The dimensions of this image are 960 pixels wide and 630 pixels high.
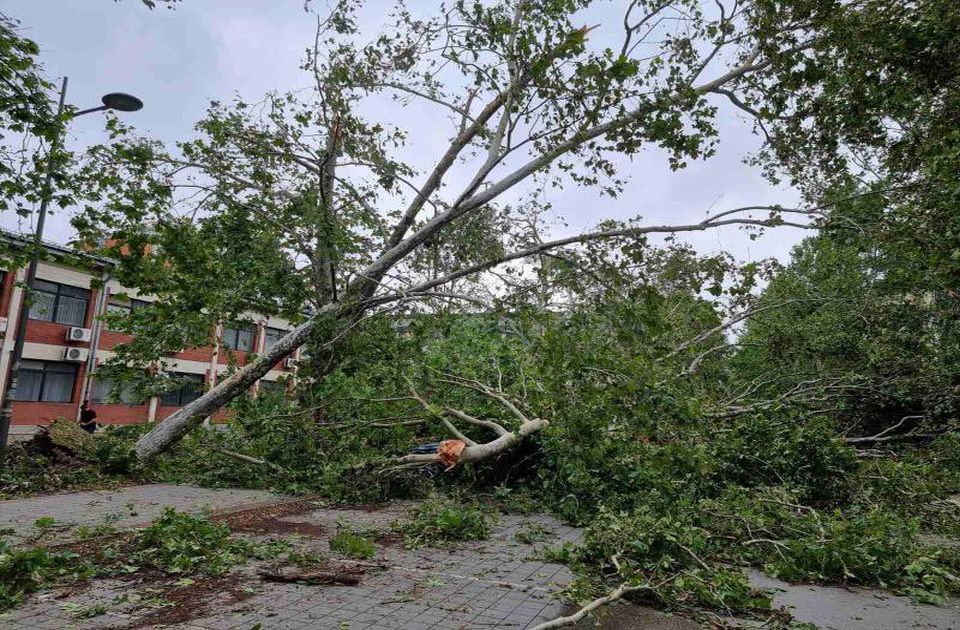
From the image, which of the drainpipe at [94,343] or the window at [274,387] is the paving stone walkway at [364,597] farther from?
the drainpipe at [94,343]

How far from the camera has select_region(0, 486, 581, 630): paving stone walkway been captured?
13.8 feet

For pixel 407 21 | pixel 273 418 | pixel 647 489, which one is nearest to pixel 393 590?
pixel 647 489

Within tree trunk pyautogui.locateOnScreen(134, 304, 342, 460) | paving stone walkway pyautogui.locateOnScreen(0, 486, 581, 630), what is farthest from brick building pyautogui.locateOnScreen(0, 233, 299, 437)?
paving stone walkway pyautogui.locateOnScreen(0, 486, 581, 630)

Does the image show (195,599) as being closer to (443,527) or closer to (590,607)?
(590,607)

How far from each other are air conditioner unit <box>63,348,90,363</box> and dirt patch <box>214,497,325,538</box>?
18798 mm

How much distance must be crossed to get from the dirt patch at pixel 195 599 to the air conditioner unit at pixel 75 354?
22.3 meters

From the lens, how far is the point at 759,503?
25.8 ft

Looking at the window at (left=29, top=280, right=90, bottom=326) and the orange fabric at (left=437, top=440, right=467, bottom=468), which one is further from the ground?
the window at (left=29, top=280, right=90, bottom=326)

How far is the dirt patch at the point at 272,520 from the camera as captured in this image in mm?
7270

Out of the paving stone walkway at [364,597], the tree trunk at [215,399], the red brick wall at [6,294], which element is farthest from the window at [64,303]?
the paving stone walkway at [364,597]

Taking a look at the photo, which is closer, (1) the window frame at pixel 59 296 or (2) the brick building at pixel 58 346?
(2) the brick building at pixel 58 346

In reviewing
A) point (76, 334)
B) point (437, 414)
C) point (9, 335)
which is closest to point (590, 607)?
point (437, 414)

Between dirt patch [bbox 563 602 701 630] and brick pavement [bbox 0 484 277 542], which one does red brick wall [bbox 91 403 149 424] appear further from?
dirt patch [bbox 563 602 701 630]

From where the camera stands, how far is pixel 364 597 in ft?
16.0
